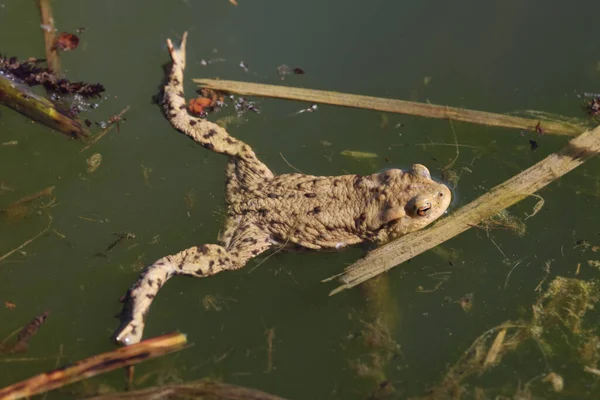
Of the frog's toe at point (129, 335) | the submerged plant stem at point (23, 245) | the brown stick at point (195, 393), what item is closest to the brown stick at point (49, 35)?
the submerged plant stem at point (23, 245)

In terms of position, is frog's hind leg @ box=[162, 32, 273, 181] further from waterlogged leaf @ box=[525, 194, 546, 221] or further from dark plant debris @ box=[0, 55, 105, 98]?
waterlogged leaf @ box=[525, 194, 546, 221]

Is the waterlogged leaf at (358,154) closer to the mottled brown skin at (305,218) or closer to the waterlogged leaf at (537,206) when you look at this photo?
the mottled brown skin at (305,218)

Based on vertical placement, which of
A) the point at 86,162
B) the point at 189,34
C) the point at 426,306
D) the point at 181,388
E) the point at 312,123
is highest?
the point at 189,34

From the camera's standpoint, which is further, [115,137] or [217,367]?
[115,137]

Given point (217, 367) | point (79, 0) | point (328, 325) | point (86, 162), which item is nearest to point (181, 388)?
point (217, 367)

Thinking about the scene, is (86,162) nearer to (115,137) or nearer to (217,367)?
(115,137)

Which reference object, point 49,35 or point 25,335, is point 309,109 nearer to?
point 49,35
